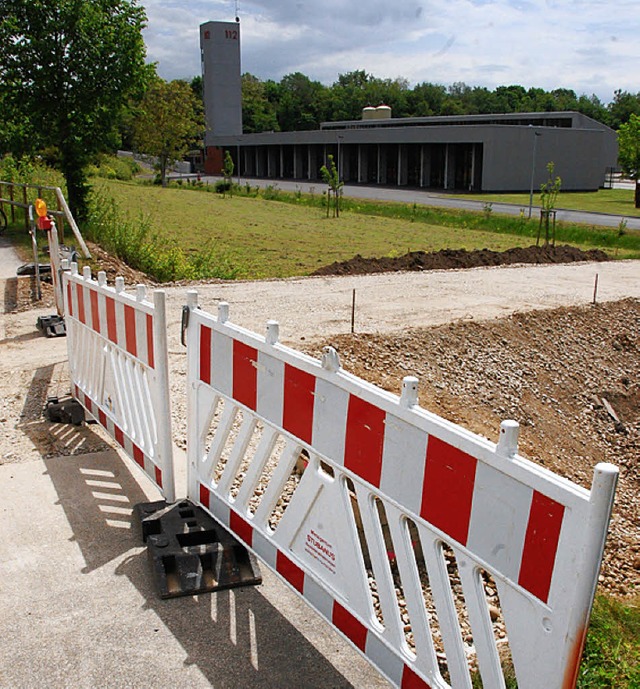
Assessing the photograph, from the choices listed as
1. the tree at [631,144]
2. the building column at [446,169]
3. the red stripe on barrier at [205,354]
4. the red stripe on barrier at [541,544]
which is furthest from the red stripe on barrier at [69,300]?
the building column at [446,169]

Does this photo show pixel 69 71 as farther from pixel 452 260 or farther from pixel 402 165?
pixel 402 165

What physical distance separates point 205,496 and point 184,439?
184 cm

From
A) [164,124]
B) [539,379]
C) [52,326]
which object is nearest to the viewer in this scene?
[52,326]

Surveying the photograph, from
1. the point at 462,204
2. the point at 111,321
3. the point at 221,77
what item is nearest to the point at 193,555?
the point at 111,321

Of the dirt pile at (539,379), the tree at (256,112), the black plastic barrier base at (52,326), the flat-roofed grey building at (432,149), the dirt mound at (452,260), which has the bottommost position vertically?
the dirt pile at (539,379)

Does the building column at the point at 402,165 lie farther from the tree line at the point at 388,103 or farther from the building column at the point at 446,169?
the tree line at the point at 388,103

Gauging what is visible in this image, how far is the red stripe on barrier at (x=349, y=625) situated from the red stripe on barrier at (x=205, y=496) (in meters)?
1.21

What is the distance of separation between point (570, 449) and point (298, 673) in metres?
6.14

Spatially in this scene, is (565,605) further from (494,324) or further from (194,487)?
(494,324)

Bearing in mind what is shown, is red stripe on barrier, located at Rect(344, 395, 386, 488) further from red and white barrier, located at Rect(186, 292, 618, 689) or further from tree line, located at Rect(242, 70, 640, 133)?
tree line, located at Rect(242, 70, 640, 133)

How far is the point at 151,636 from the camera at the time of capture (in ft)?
10.9

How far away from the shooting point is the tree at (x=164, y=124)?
202ft

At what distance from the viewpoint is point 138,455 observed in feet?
15.0

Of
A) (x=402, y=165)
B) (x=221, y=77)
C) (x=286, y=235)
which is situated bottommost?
(x=286, y=235)
